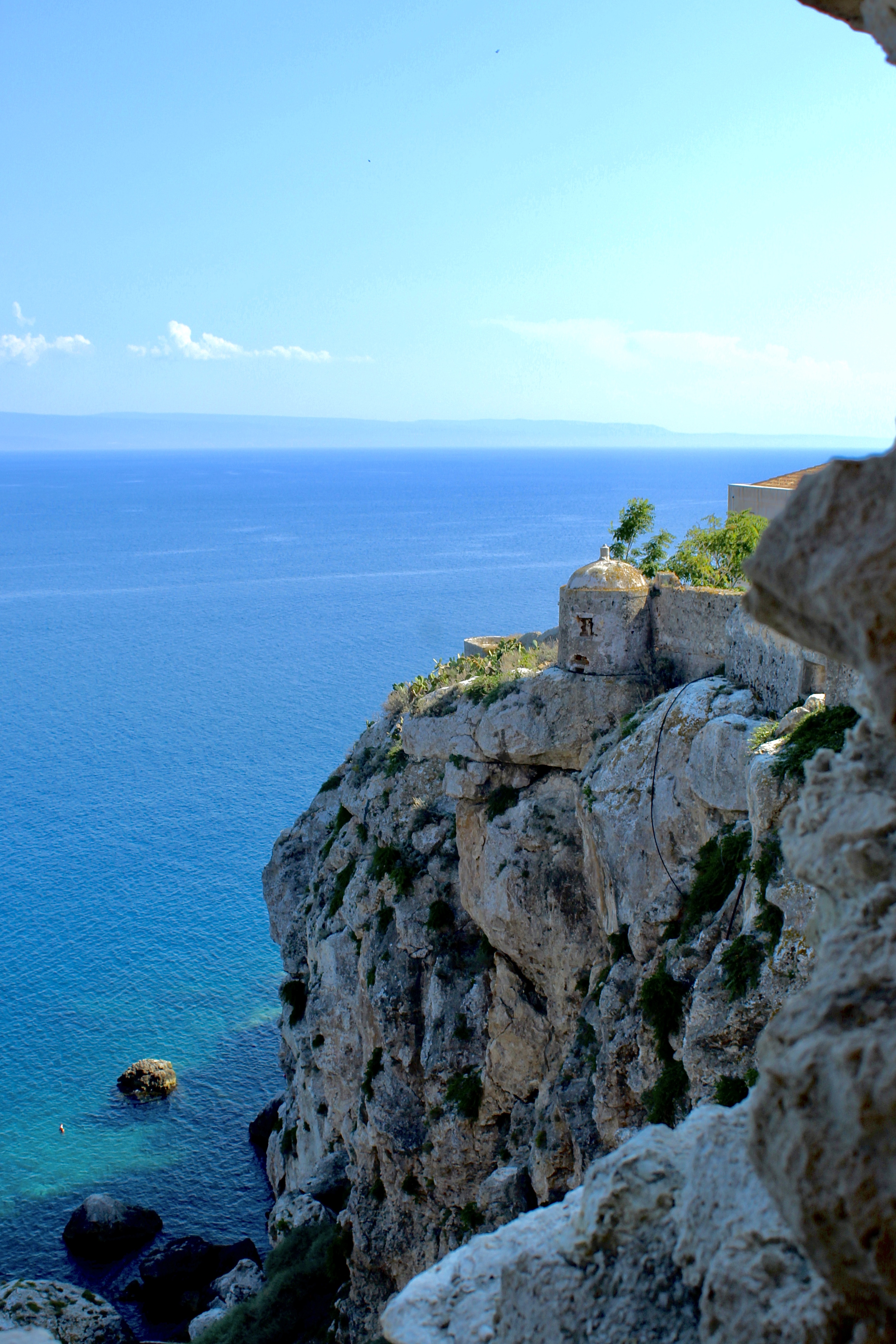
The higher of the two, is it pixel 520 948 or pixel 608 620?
pixel 608 620

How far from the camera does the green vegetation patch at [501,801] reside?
28875 mm

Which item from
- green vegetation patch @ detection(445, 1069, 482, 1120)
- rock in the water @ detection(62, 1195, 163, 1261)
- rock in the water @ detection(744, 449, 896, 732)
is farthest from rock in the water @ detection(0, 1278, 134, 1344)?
rock in the water @ detection(744, 449, 896, 732)

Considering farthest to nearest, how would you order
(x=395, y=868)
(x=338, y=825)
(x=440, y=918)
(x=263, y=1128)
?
(x=263, y=1128), (x=338, y=825), (x=395, y=868), (x=440, y=918)

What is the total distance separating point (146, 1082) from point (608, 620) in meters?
32.9

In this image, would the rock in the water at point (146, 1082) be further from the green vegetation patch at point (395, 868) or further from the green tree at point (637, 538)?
the green tree at point (637, 538)

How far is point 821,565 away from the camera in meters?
5.68

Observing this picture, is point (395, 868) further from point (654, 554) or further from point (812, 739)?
point (812, 739)

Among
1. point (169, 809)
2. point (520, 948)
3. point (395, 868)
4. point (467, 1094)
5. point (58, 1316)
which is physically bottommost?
point (58, 1316)

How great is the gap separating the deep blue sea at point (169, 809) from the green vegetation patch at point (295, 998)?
26.7 ft

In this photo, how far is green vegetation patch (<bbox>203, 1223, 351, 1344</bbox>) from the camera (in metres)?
29.0

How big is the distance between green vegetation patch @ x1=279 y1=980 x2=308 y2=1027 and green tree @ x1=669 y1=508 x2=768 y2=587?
21264mm

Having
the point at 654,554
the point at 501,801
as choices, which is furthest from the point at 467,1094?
the point at 654,554

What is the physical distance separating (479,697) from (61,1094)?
30.4 metres

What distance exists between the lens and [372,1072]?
31.7 meters
